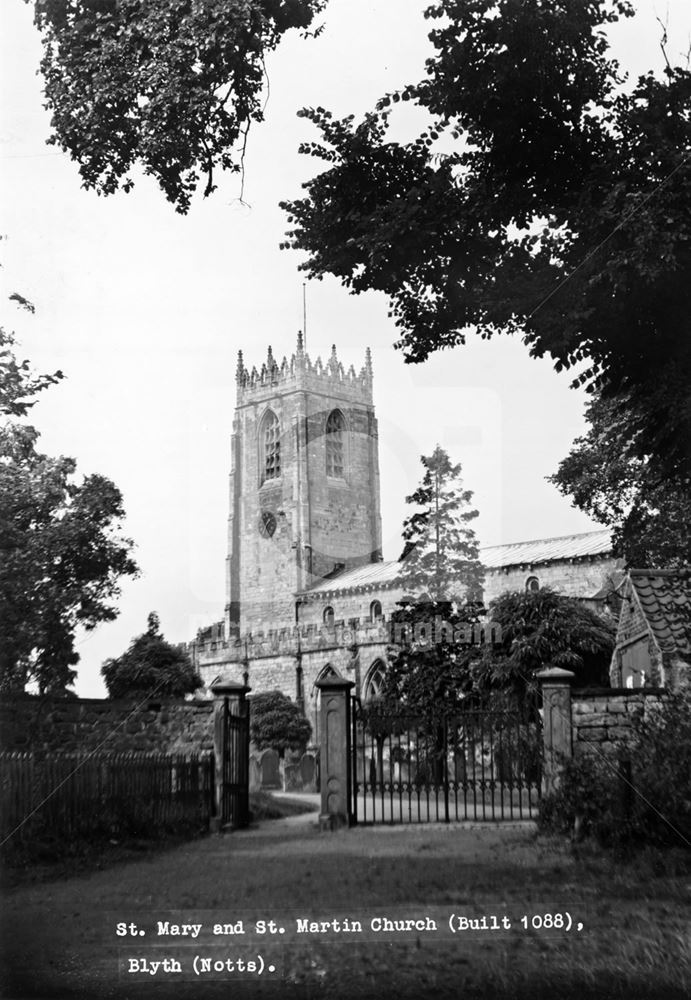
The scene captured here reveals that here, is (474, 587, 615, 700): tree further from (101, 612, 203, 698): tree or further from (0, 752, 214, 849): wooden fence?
(0, 752, 214, 849): wooden fence

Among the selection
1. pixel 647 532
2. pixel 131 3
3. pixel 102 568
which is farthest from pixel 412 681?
pixel 131 3

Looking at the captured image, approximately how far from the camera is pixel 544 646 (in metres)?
19.7

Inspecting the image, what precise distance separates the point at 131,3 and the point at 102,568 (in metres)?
5.51

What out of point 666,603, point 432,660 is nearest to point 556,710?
point 666,603

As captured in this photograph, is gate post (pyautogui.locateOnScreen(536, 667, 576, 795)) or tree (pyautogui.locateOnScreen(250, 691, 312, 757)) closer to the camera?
gate post (pyautogui.locateOnScreen(536, 667, 576, 795))

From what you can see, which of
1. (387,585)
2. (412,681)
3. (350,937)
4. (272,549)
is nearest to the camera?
(350,937)

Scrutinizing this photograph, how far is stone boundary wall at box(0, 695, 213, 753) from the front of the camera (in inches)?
519

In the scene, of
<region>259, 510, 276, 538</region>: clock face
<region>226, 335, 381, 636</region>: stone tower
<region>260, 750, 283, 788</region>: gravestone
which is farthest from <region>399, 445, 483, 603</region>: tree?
<region>259, 510, 276, 538</region>: clock face

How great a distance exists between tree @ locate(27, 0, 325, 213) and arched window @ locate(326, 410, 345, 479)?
24.9 m

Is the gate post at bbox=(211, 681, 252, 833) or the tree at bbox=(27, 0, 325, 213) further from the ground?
the tree at bbox=(27, 0, 325, 213)

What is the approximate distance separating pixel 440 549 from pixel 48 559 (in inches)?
475

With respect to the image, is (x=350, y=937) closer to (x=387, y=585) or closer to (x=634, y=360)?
(x=634, y=360)

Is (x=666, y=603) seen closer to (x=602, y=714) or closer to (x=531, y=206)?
(x=602, y=714)

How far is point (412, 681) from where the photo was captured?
2417 centimetres
